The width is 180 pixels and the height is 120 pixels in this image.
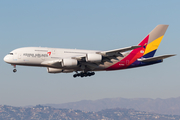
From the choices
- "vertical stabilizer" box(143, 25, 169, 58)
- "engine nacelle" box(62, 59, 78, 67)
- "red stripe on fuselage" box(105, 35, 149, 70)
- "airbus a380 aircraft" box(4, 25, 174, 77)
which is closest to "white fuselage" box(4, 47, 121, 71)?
"airbus a380 aircraft" box(4, 25, 174, 77)

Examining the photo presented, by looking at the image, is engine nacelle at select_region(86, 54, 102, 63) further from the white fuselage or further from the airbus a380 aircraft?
the white fuselage

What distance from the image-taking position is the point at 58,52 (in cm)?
4653

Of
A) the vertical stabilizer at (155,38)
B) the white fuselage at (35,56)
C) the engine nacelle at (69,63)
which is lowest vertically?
the engine nacelle at (69,63)

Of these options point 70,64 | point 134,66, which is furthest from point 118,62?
point 70,64

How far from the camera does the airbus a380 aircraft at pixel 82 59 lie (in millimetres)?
44875

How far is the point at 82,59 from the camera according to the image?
45.9 metres

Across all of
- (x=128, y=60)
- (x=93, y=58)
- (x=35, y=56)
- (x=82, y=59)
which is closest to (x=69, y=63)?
(x=82, y=59)

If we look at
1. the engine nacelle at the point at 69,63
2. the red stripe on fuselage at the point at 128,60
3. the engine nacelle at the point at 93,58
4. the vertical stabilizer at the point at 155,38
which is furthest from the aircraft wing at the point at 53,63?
the vertical stabilizer at the point at 155,38

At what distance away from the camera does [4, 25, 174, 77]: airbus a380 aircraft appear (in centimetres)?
4488

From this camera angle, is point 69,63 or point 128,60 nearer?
point 69,63

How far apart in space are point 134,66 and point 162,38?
9.04m

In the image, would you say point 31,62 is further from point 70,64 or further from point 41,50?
point 70,64

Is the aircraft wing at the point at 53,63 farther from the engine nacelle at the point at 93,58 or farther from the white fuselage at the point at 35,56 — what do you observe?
the engine nacelle at the point at 93,58

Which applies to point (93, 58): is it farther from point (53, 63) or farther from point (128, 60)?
point (128, 60)
